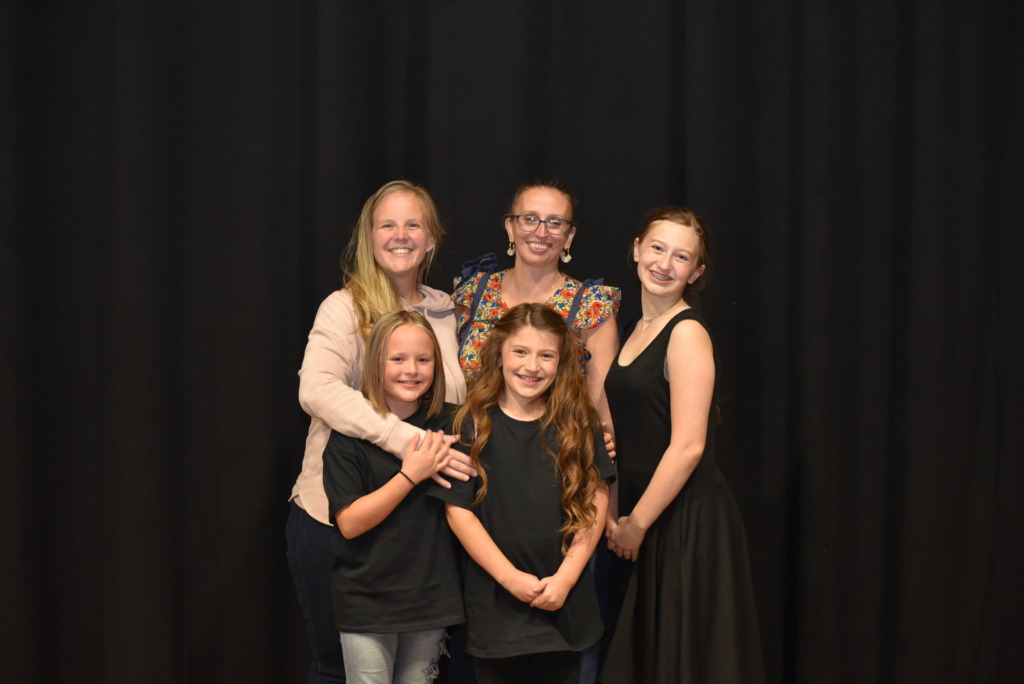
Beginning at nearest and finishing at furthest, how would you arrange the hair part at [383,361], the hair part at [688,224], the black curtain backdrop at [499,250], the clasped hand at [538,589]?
the clasped hand at [538,589] → the hair part at [383,361] → the hair part at [688,224] → the black curtain backdrop at [499,250]

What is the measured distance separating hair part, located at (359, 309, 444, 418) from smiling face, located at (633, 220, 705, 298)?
534mm

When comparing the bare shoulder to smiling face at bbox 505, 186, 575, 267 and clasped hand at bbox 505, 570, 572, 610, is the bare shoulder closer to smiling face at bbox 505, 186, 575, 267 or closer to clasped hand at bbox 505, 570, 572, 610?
smiling face at bbox 505, 186, 575, 267

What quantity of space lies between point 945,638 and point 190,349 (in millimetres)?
2498

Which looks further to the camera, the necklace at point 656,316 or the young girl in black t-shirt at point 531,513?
the necklace at point 656,316

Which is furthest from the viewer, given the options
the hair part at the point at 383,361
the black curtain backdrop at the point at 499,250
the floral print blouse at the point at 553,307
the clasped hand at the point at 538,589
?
the black curtain backdrop at the point at 499,250

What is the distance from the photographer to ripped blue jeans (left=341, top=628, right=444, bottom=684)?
1.79 m

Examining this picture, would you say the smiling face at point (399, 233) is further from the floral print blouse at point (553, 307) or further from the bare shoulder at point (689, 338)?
the bare shoulder at point (689, 338)

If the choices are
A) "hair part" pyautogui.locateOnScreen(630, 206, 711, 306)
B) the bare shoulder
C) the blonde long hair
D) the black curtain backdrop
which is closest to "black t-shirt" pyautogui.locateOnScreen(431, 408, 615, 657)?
the bare shoulder

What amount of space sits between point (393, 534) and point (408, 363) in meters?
0.38

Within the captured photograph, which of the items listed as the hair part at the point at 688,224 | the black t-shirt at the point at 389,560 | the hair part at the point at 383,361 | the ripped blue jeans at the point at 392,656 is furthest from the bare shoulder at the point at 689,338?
the ripped blue jeans at the point at 392,656

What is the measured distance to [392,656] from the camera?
1.82 m

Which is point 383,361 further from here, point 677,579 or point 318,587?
point 677,579

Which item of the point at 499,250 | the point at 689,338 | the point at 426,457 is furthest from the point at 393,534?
the point at 499,250

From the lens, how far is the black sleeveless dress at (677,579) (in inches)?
72.5
